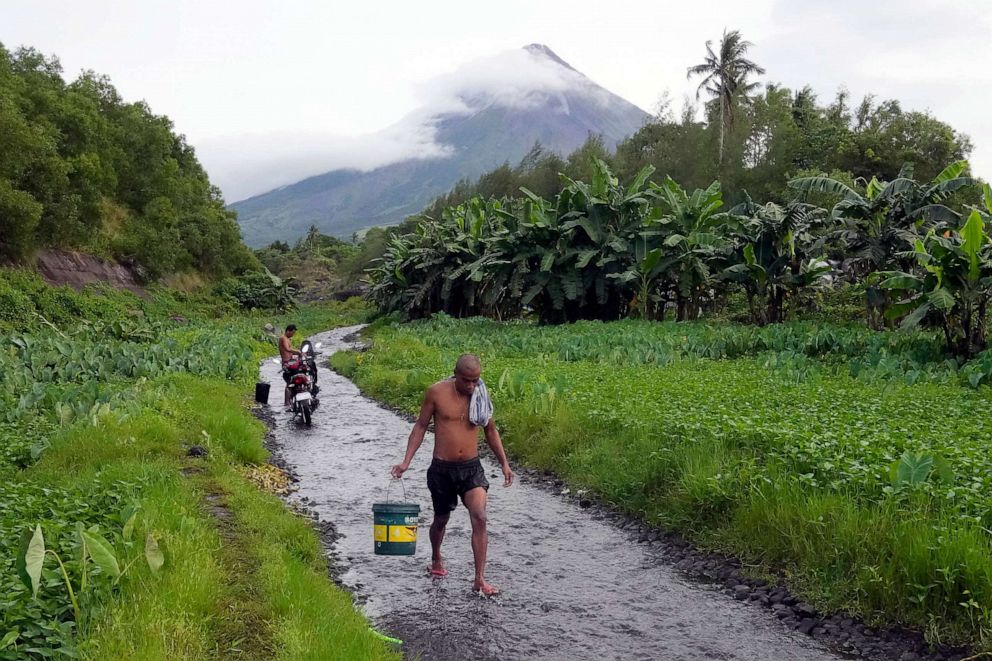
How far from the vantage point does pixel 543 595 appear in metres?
5.93

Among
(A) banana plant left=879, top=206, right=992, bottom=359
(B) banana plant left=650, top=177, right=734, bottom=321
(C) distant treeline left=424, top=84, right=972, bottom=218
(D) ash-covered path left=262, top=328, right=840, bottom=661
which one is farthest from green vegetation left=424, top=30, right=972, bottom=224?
(D) ash-covered path left=262, top=328, right=840, bottom=661

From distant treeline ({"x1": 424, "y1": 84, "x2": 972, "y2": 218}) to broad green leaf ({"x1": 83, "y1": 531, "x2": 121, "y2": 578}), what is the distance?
29643 mm

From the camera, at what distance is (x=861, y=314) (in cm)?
2488

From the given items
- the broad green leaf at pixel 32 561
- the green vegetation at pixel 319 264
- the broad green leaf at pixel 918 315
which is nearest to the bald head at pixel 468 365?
the broad green leaf at pixel 32 561

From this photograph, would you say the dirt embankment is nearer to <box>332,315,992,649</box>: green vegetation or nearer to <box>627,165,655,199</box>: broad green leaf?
<box>627,165,655,199</box>: broad green leaf

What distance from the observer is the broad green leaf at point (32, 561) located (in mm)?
4129

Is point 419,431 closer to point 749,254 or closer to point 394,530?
point 394,530

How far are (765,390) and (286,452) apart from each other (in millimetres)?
7343

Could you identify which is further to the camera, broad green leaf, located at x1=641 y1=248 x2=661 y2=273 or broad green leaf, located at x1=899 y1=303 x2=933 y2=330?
broad green leaf, located at x1=641 y1=248 x2=661 y2=273

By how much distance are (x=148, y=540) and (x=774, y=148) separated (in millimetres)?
38355

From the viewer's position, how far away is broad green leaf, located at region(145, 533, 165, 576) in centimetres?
479

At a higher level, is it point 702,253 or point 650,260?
point 702,253

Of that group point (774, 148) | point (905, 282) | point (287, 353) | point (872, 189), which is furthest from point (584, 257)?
point (774, 148)

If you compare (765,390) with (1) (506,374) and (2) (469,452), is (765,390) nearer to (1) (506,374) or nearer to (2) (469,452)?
(1) (506,374)
